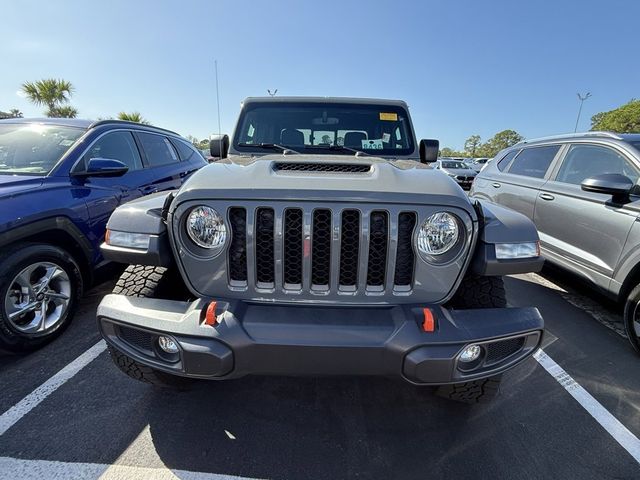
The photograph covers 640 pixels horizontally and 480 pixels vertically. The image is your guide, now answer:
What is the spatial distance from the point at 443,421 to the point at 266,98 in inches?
115

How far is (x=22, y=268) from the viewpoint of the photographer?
2.54 m

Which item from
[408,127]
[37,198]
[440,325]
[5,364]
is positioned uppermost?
[408,127]

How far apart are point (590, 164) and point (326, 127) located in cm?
290

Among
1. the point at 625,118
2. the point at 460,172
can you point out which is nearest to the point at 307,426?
the point at 460,172

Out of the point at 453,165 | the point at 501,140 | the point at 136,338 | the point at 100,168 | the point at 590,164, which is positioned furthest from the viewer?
the point at 501,140

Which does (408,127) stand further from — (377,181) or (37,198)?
(37,198)

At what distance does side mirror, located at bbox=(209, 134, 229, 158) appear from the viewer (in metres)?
3.01

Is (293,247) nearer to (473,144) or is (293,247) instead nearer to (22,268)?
(22,268)

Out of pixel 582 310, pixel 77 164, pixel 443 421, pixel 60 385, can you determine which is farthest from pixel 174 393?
pixel 582 310

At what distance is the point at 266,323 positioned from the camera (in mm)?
1489

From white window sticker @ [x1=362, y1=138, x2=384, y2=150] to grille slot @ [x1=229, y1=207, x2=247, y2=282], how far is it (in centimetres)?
172

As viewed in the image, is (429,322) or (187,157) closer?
(429,322)

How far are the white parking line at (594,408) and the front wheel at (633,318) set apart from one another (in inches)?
29.2

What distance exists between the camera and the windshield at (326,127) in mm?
2996
